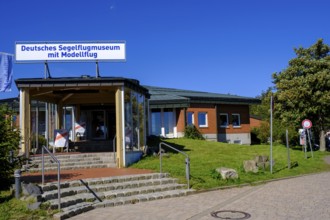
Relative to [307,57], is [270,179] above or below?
below

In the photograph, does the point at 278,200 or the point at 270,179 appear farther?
the point at 270,179

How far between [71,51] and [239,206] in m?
11.5

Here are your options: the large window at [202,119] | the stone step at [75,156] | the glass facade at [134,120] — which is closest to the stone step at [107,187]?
the glass facade at [134,120]

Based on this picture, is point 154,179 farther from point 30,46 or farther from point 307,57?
point 307,57

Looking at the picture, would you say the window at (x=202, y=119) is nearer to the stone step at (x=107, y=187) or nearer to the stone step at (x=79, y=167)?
the stone step at (x=79, y=167)

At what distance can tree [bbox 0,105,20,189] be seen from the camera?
10.9 meters

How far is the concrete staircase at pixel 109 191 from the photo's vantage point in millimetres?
10258

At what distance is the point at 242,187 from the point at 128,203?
4446 millimetres

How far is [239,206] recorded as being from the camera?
10.4 metres

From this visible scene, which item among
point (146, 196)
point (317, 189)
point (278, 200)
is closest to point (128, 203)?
point (146, 196)

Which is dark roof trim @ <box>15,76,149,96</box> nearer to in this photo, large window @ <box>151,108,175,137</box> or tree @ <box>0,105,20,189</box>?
tree @ <box>0,105,20,189</box>

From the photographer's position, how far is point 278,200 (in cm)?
1108

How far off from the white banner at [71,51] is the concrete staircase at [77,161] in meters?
4.45

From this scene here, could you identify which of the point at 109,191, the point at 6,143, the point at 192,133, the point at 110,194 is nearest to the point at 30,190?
the point at 6,143
